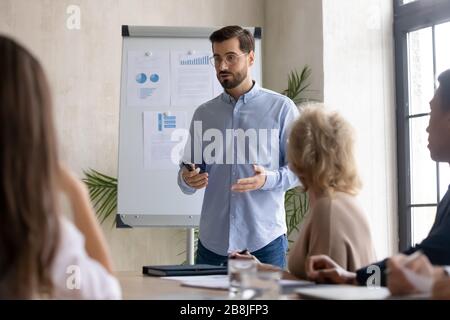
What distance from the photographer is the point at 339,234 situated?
91.3 inches

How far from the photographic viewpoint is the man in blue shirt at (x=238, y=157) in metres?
3.69

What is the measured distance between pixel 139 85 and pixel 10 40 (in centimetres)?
351

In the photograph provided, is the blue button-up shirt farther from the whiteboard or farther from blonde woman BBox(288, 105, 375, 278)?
blonde woman BBox(288, 105, 375, 278)

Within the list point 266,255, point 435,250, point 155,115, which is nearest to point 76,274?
point 435,250

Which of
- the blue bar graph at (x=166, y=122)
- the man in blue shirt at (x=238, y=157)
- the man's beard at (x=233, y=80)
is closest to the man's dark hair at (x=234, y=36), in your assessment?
the man in blue shirt at (x=238, y=157)

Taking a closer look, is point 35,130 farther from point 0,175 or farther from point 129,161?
point 129,161

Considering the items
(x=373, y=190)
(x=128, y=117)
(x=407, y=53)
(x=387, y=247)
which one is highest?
(x=407, y=53)

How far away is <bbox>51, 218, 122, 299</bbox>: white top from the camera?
1340 millimetres

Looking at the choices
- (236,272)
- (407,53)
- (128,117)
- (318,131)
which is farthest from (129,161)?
(236,272)

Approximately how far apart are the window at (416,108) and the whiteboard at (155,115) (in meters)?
1.00

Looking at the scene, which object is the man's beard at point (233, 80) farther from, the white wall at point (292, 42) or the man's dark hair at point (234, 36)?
the white wall at point (292, 42)

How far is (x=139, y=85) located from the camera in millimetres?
4809

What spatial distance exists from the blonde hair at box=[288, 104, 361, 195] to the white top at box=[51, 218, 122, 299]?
1134 millimetres

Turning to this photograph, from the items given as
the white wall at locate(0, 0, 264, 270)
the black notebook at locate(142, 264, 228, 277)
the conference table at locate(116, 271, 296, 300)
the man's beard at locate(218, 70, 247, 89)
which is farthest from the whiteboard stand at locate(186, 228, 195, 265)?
the conference table at locate(116, 271, 296, 300)
